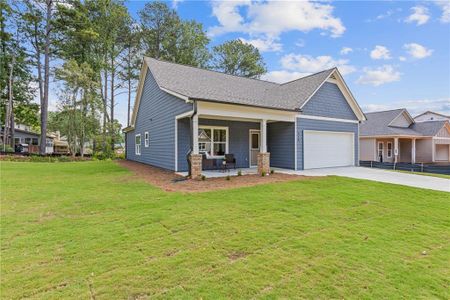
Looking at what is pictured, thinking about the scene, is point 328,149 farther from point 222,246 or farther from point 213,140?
point 222,246

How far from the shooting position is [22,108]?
2825 cm

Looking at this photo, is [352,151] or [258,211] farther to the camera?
[352,151]

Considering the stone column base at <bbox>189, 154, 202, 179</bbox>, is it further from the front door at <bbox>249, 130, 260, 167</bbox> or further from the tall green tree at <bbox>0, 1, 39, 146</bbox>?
the tall green tree at <bbox>0, 1, 39, 146</bbox>

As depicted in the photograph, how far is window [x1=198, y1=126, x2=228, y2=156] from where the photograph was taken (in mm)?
12539

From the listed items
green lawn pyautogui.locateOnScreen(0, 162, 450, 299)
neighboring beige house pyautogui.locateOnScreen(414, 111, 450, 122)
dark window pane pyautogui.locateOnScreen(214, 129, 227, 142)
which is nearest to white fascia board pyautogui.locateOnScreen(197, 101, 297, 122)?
dark window pane pyautogui.locateOnScreen(214, 129, 227, 142)

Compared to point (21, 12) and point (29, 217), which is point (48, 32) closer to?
point (21, 12)

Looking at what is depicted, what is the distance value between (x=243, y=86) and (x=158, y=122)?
5.63 metres

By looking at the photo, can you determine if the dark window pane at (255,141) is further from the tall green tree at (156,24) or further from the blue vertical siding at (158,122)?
the tall green tree at (156,24)

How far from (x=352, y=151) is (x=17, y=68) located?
3220 centimetres

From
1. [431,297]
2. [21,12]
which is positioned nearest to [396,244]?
[431,297]

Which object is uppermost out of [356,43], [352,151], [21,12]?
[21,12]

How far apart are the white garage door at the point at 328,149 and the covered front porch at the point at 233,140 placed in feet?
3.86

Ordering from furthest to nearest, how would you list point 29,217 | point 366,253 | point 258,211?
point 258,211, point 29,217, point 366,253

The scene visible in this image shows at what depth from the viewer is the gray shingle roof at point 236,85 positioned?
40.3ft
